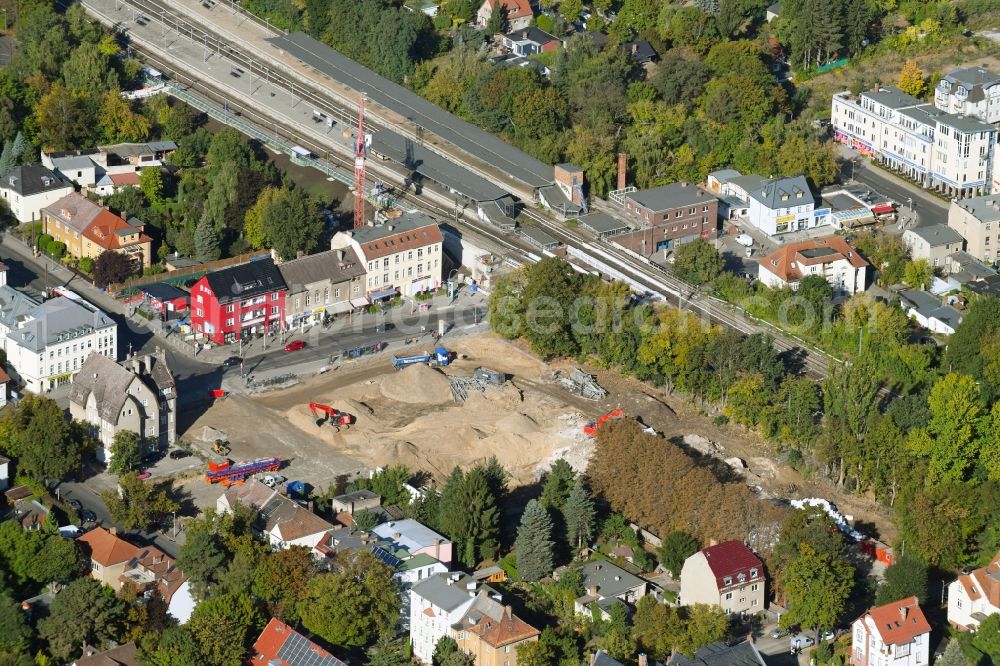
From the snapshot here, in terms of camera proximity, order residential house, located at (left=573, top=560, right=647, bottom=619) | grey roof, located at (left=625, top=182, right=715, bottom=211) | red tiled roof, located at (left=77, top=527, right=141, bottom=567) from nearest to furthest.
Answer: residential house, located at (left=573, top=560, right=647, bottom=619) → red tiled roof, located at (left=77, top=527, right=141, bottom=567) → grey roof, located at (left=625, top=182, right=715, bottom=211)

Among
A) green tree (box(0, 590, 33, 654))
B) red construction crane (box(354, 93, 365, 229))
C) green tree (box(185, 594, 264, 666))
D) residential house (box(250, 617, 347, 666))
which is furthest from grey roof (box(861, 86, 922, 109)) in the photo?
green tree (box(0, 590, 33, 654))

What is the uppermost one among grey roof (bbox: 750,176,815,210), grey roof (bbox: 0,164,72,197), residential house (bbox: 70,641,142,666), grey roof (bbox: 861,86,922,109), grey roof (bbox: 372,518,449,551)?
grey roof (bbox: 861,86,922,109)

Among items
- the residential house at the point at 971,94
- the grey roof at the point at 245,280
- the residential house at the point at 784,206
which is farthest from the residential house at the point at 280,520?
the residential house at the point at 971,94

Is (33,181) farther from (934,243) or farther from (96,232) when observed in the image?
(934,243)

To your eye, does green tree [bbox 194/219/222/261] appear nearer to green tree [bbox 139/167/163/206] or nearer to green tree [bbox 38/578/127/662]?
green tree [bbox 139/167/163/206]

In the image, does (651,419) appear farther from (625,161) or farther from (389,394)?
(625,161)

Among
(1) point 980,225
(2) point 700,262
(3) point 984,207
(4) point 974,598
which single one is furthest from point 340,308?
(4) point 974,598
